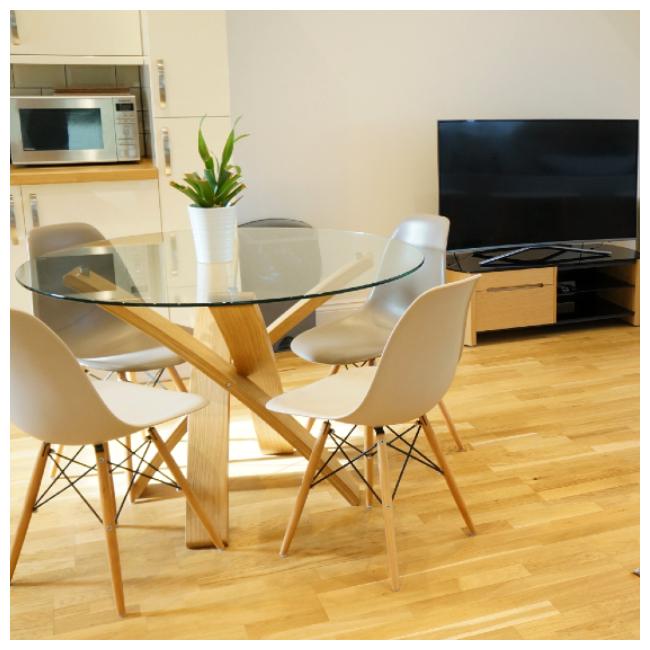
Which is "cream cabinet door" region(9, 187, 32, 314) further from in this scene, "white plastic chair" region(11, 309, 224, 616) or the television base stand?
the television base stand

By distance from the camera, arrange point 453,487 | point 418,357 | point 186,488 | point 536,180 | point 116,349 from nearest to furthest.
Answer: point 418,357
point 186,488
point 453,487
point 116,349
point 536,180

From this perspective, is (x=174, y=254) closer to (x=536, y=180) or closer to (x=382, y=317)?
(x=382, y=317)

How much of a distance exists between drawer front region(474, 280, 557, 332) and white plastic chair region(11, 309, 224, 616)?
271cm

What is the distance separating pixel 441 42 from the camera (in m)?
5.00

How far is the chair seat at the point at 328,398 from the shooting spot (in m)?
2.46

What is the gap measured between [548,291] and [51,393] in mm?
3431

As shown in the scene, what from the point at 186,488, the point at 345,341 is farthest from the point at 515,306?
the point at 186,488

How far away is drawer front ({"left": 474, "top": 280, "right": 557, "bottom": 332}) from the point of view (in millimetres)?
4867

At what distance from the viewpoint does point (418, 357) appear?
236 centimetres

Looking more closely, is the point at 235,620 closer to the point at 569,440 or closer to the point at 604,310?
the point at 569,440

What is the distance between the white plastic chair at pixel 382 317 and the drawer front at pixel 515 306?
153 cm

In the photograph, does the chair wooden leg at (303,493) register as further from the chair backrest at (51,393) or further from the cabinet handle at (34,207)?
the cabinet handle at (34,207)

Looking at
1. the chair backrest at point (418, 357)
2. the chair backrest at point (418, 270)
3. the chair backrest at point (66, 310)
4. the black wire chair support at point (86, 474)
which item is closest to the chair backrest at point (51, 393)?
the black wire chair support at point (86, 474)

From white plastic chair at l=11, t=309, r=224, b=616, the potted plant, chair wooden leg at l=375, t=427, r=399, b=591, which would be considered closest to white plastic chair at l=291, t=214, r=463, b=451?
the potted plant
